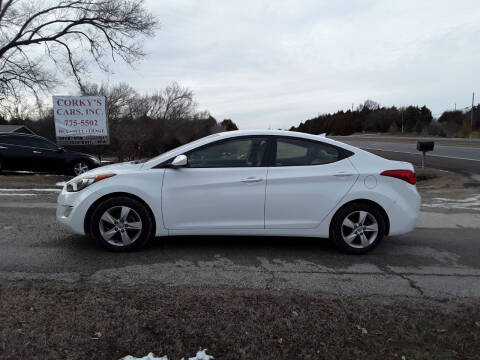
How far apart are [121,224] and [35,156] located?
1004cm

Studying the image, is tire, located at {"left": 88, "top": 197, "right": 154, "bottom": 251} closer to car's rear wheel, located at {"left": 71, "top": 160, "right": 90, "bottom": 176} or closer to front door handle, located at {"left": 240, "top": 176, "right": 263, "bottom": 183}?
front door handle, located at {"left": 240, "top": 176, "right": 263, "bottom": 183}

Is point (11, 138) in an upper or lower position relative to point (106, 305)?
upper

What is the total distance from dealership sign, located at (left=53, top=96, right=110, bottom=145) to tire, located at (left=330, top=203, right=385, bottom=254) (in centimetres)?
1216

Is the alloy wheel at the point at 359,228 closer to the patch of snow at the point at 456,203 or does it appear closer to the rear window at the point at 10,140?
the patch of snow at the point at 456,203

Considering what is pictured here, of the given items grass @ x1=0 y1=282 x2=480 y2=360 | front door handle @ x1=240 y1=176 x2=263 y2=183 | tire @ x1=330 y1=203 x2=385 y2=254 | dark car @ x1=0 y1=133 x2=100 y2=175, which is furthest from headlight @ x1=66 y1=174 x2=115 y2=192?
dark car @ x1=0 y1=133 x2=100 y2=175

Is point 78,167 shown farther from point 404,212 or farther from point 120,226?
point 404,212

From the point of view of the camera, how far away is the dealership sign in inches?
564

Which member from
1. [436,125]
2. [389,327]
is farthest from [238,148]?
[436,125]

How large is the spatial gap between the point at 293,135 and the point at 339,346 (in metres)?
2.75

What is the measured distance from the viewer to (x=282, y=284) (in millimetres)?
3727

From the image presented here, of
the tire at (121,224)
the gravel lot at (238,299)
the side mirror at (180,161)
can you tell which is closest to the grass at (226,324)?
the gravel lot at (238,299)

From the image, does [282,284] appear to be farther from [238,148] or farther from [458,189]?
[458,189]

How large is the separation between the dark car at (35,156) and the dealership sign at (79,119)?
1.48m

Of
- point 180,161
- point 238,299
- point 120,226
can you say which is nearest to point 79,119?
point 120,226
